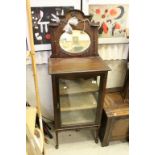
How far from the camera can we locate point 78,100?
1.66 m

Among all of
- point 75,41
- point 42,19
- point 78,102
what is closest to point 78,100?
point 78,102

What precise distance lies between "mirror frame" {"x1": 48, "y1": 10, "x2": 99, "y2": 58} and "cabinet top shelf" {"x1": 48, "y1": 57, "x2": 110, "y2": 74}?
42mm

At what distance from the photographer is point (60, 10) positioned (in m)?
1.43

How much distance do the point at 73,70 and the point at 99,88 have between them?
1.01 feet

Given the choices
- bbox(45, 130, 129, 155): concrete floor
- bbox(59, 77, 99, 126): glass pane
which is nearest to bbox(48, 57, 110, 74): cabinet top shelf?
bbox(59, 77, 99, 126): glass pane

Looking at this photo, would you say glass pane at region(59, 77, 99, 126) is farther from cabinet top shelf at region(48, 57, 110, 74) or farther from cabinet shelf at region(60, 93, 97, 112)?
cabinet top shelf at region(48, 57, 110, 74)

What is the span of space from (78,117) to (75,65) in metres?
0.60

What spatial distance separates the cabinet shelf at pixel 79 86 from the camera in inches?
58.7

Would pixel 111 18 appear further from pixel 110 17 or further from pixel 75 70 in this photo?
pixel 75 70
